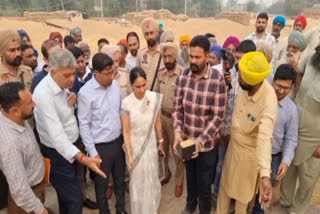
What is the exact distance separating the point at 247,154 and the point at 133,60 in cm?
280

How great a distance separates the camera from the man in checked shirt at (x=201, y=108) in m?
2.81

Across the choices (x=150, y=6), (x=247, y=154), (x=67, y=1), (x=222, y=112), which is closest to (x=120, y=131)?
(x=222, y=112)

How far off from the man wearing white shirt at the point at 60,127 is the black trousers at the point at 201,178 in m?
1.13

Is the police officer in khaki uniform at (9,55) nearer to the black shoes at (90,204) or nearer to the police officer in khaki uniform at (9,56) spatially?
the police officer in khaki uniform at (9,56)

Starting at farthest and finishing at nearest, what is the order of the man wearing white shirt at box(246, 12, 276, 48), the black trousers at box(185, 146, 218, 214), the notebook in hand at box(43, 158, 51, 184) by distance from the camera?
the man wearing white shirt at box(246, 12, 276, 48), the black trousers at box(185, 146, 218, 214), the notebook in hand at box(43, 158, 51, 184)

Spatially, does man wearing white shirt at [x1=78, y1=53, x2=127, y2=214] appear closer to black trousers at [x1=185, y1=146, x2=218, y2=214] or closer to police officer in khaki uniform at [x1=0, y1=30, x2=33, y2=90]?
black trousers at [x1=185, y1=146, x2=218, y2=214]

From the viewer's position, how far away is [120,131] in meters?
3.06

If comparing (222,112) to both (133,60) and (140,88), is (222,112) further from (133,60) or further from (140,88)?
(133,60)

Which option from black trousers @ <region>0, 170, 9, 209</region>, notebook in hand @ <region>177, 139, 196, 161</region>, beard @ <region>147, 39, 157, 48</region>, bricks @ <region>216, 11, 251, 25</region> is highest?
bricks @ <region>216, 11, 251, 25</region>

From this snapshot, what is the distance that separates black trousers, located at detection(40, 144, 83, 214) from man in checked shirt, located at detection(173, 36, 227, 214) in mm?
1116

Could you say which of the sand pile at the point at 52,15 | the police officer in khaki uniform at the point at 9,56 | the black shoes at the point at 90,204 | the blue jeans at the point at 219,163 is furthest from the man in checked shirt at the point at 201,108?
the sand pile at the point at 52,15

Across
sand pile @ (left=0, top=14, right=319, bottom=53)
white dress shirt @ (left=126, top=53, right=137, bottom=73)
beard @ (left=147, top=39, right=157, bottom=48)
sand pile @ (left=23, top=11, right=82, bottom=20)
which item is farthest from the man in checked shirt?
sand pile @ (left=23, top=11, right=82, bottom=20)

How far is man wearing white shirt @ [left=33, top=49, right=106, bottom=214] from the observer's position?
2.48 metres

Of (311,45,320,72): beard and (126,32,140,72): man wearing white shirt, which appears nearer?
(311,45,320,72): beard
